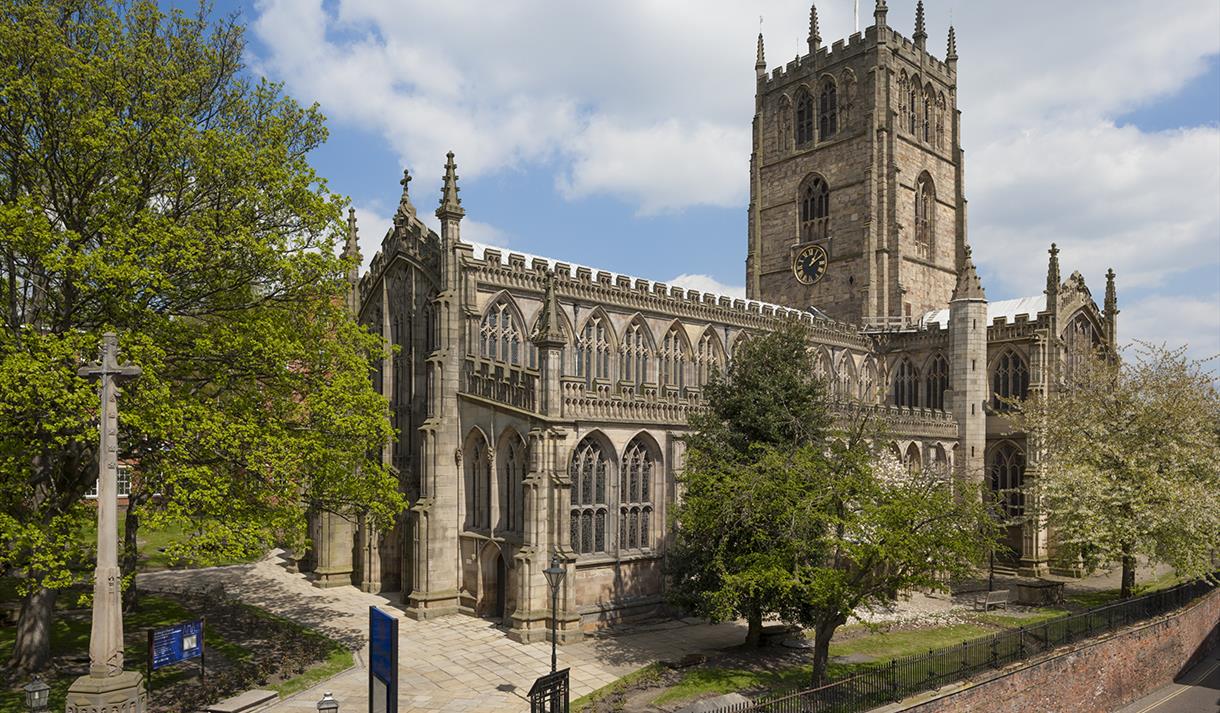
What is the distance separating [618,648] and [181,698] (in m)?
11.5

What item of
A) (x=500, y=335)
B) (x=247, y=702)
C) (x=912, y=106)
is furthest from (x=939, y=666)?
(x=912, y=106)

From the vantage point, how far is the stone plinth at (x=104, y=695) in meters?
12.4

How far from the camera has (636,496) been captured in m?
28.0

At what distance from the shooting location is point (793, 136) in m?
51.8

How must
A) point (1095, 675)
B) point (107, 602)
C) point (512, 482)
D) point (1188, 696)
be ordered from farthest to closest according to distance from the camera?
point (512, 482) < point (1188, 696) < point (1095, 675) < point (107, 602)

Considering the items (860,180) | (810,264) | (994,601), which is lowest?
(994,601)

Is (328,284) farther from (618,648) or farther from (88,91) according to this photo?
(618,648)

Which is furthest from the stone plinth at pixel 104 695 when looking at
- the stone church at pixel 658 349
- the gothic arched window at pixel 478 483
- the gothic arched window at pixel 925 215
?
the gothic arched window at pixel 925 215

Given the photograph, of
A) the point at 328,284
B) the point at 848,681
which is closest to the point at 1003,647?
the point at 848,681

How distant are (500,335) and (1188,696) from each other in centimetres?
2608

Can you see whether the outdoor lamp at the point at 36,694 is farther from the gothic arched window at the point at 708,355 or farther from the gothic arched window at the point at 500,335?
the gothic arched window at the point at 708,355

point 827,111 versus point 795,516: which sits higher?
point 827,111

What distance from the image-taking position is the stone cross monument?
1252 centimetres

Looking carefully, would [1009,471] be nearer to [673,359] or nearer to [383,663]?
[673,359]
